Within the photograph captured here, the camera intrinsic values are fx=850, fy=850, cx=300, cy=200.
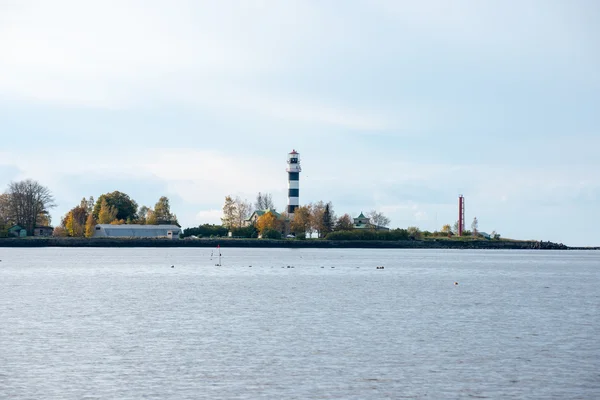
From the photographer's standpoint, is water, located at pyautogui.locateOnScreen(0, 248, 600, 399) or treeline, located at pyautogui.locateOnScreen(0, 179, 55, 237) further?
treeline, located at pyautogui.locateOnScreen(0, 179, 55, 237)

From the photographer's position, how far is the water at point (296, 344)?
2489 cm

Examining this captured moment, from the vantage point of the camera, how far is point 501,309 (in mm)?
48812

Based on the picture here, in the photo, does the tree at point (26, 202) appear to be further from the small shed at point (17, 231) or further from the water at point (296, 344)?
the water at point (296, 344)

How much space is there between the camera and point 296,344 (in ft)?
108

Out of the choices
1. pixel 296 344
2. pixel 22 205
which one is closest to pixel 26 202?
pixel 22 205

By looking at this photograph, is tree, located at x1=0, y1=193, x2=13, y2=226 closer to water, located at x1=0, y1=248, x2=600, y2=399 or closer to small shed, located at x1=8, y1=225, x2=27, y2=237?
small shed, located at x1=8, y1=225, x2=27, y2=237

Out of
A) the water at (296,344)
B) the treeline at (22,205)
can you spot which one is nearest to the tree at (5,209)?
the treeline at (22,205)

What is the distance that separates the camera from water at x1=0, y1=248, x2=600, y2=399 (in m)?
24.9

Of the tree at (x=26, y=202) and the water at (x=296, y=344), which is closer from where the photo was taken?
the water at (x=296, y=344)

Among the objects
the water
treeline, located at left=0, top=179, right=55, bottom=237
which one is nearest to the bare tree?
treeline, located at left=0, top=179, right=55, bottom=237

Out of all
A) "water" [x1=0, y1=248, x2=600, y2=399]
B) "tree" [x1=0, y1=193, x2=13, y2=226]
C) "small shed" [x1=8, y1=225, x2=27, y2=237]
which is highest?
"tree" [x1=0, y1=193, x2=13, y2=226]

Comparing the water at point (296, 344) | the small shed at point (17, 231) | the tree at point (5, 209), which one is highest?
the tree at point (5, 209)

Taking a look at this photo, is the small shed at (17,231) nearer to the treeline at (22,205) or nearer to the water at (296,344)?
the treeline at (22,205)

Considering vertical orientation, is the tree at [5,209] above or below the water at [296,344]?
above
